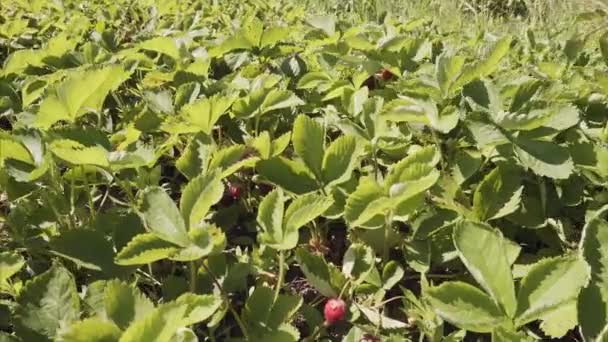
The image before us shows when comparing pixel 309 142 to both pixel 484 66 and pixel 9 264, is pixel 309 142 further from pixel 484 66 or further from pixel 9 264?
pixel 9 264

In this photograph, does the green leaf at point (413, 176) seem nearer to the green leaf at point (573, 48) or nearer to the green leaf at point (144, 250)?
the green leaf at point (144, 250)

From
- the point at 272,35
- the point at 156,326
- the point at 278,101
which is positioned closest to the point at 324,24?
the point at 272,35

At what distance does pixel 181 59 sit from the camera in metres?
1.58

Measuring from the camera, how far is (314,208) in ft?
3.01

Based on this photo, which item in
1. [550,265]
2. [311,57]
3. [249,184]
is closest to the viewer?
[550,265]

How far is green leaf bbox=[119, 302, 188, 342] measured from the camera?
66 centimetres

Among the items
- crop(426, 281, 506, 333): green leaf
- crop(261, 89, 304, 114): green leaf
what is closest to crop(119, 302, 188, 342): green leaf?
crop(426, 281, 506, 333): green leaf

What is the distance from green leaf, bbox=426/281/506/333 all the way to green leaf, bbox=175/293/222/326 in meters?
0.29

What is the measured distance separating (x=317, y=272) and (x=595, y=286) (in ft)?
1.32

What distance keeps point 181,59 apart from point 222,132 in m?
0.31

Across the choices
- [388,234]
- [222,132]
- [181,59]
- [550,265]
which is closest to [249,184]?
[222,132]

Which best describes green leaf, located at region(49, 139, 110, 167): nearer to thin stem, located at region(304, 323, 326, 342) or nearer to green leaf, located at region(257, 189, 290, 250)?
green leaf, located at region(257, 189, 290, 250)

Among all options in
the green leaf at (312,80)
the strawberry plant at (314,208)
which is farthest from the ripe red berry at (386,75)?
the green leaf at (312,80)

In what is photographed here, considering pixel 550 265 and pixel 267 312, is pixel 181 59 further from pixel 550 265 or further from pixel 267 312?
pixel 550 265
